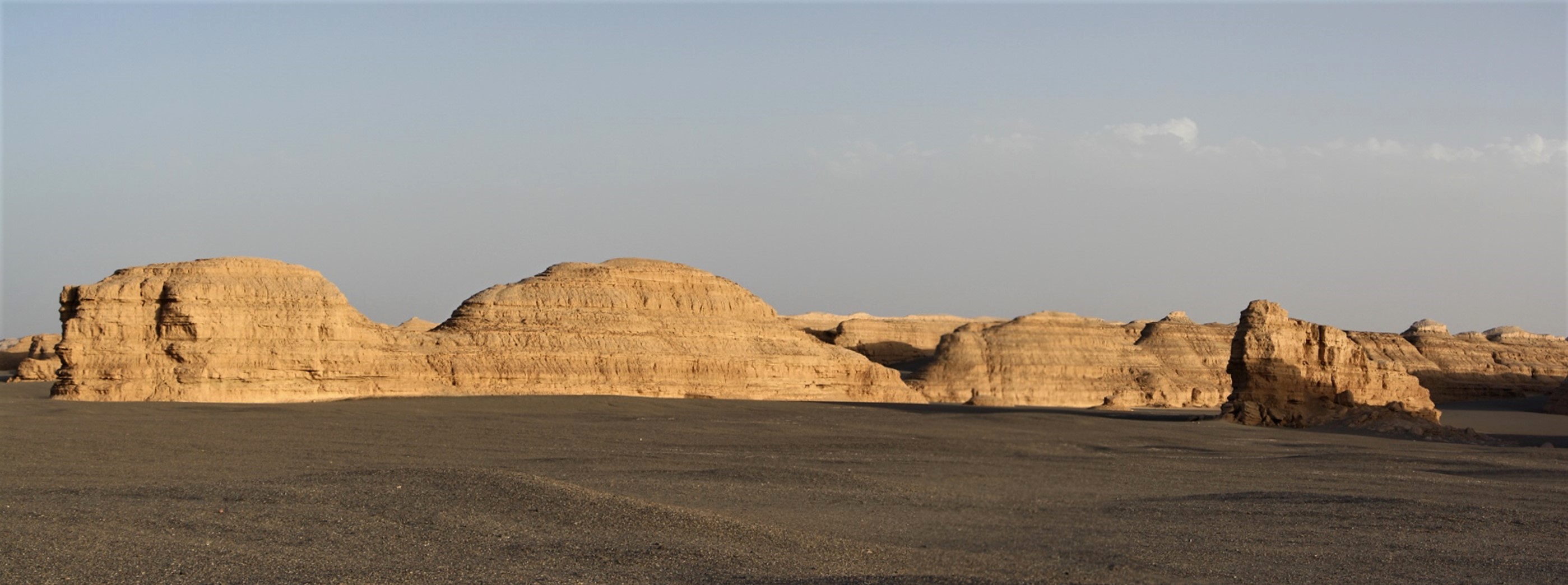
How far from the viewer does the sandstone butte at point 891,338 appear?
66250mm

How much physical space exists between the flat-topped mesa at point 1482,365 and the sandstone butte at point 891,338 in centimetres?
1930

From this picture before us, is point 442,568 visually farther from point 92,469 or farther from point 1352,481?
point 1352,481

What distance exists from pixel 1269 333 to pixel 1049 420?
7193 millimetres

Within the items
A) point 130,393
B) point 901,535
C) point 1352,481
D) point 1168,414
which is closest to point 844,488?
point 901,535

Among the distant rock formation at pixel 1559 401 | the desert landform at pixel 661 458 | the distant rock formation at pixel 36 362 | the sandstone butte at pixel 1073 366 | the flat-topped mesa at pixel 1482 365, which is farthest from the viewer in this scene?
the flat-topped mesa at pixel 1482 365

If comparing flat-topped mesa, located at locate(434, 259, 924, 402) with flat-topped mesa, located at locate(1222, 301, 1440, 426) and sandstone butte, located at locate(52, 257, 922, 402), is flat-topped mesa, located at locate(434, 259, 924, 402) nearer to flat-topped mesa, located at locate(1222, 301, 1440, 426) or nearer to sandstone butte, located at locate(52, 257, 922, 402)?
sandstone butte, located at locate(52, 257, 922, 402)

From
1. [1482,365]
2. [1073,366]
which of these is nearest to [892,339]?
[1073,366]

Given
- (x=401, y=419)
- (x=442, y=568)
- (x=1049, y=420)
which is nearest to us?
(x=442, y=568)

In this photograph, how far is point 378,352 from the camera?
3164 centimetres

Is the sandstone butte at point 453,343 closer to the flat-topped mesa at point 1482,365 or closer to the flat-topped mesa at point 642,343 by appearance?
the flat-topped mesa at point 642,343

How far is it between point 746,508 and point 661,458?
16.7ft

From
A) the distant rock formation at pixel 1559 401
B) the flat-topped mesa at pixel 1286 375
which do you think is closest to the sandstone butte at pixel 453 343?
the flat-topped mesa at pixel 1286 375

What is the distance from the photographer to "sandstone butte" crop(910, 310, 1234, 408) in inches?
1965

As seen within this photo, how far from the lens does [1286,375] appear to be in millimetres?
28094
